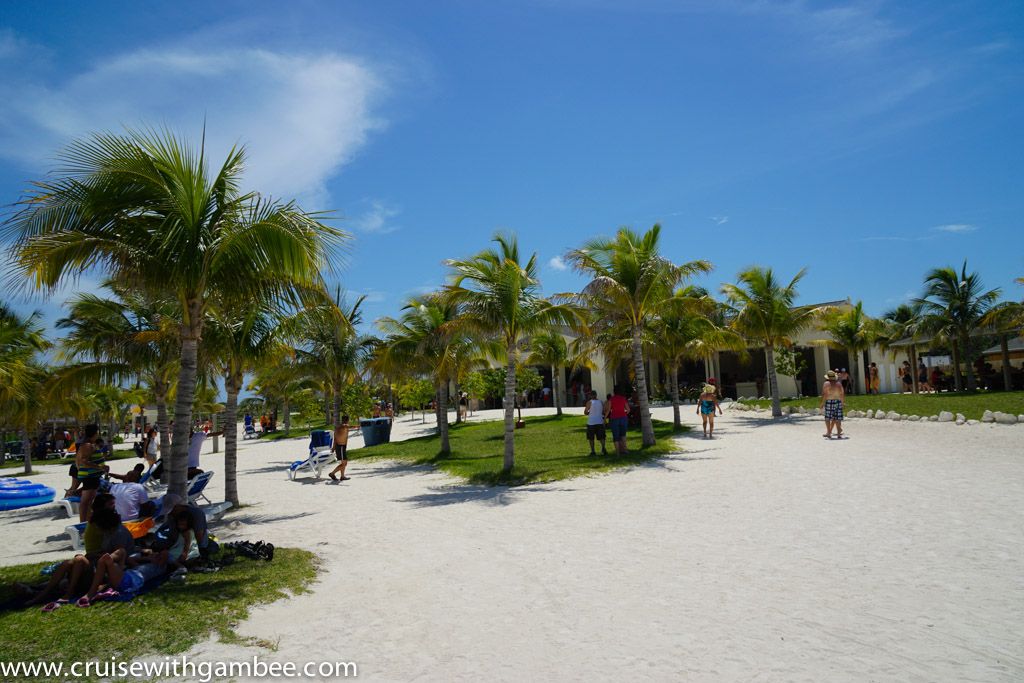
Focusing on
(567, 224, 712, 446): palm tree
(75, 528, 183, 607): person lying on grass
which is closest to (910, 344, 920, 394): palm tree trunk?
(567, 224, 712, 446): palm tree

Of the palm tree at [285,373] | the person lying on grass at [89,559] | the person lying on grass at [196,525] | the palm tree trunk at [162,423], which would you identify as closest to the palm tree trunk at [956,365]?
the palm tree at [285,373]

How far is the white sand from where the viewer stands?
4.30m

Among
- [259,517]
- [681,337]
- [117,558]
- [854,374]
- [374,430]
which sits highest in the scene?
[681,337]

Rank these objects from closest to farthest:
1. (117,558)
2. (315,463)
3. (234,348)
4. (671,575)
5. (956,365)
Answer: (117,558), (671,575), (234,348), (315,463), (956,365)

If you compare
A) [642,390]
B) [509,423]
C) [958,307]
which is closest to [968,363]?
[958,307]

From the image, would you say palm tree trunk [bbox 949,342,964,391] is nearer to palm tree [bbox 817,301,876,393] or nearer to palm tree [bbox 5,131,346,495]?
palm tree [bbox 817,301,876,393]

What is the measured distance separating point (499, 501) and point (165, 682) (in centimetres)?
691

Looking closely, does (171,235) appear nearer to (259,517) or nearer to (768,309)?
(259,517)

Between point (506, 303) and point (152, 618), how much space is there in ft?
30.1

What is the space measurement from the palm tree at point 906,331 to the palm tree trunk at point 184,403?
27099mm

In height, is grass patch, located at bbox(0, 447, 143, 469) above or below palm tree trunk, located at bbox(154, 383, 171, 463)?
below

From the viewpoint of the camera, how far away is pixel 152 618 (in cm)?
516

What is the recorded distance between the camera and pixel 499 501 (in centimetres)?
1062

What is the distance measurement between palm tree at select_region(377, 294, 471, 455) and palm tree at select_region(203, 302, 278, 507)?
6983 millimetres
